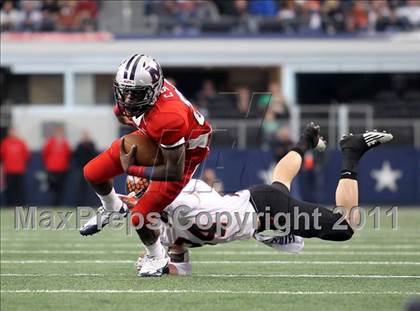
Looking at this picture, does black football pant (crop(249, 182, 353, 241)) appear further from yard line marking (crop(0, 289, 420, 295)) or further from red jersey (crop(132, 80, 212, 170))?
yard line marking (crop(0, 289, 420, 295))

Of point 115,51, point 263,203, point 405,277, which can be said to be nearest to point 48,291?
point 263,203

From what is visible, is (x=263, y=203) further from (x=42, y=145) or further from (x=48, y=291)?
(x=42, y=145)

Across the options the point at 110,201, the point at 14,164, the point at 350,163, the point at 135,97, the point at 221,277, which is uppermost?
the point at 135,97

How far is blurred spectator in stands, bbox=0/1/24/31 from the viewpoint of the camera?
18.3 meters

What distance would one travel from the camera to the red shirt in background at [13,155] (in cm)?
1619

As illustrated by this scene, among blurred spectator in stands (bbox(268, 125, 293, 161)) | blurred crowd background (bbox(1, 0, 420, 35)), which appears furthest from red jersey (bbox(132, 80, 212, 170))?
blurred crowd background (bbox(1, 0, 420, 35))

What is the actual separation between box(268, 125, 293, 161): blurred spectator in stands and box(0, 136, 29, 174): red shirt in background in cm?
381

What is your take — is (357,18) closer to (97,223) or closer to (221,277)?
(97,223)

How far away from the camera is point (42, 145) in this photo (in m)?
17.4

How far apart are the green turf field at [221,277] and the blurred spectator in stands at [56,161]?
18.3ft

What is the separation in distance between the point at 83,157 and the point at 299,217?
9567mm

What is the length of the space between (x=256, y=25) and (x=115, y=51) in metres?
2.51

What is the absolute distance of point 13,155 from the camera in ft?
53.3

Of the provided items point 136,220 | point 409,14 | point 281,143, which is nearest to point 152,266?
point 136,220
